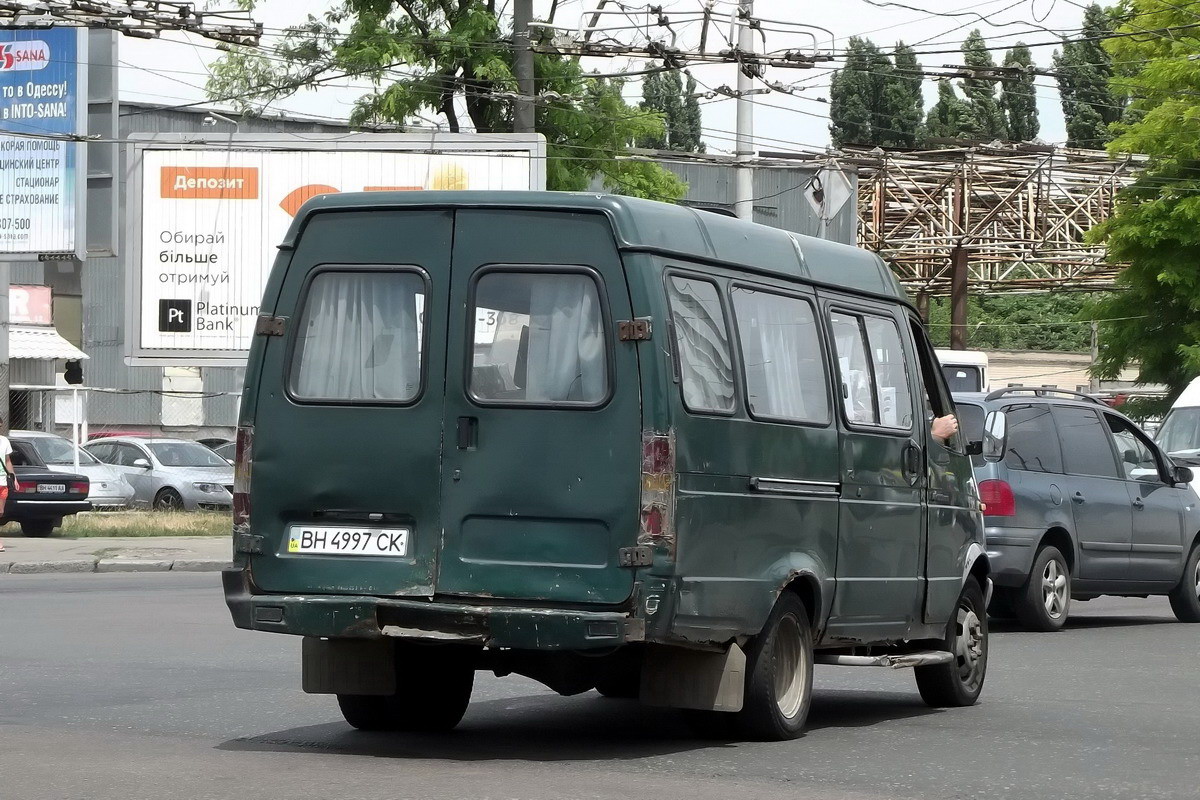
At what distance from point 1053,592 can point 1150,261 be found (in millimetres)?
24114

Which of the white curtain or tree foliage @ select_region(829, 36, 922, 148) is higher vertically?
tree foliage @ select_region(829, 36, 922, 148)

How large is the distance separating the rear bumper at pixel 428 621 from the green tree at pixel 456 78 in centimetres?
→ 2709

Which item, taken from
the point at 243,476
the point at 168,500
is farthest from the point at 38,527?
the point at 243,476

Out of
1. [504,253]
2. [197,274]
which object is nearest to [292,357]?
[504,253]

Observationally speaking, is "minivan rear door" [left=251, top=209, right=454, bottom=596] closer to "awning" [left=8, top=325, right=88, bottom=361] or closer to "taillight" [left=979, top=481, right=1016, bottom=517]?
"taillight" [left=979, top=481, right=1016, bottom=517]

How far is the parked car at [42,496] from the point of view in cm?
2667

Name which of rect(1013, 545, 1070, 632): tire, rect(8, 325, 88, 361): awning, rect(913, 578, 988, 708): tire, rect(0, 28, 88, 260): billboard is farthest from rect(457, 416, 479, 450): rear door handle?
rect(8, 325, 88, 361): awning

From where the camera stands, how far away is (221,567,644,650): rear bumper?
7.63 metres

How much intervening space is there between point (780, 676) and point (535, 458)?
5.64 ft

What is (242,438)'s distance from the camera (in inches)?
327

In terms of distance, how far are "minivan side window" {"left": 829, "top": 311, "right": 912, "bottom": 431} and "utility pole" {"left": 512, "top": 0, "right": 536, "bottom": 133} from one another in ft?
70.1

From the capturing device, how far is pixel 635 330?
307 inches

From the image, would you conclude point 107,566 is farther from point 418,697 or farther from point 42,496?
point 418,697

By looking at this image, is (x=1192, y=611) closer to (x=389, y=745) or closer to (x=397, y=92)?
(x=389, y=745)
